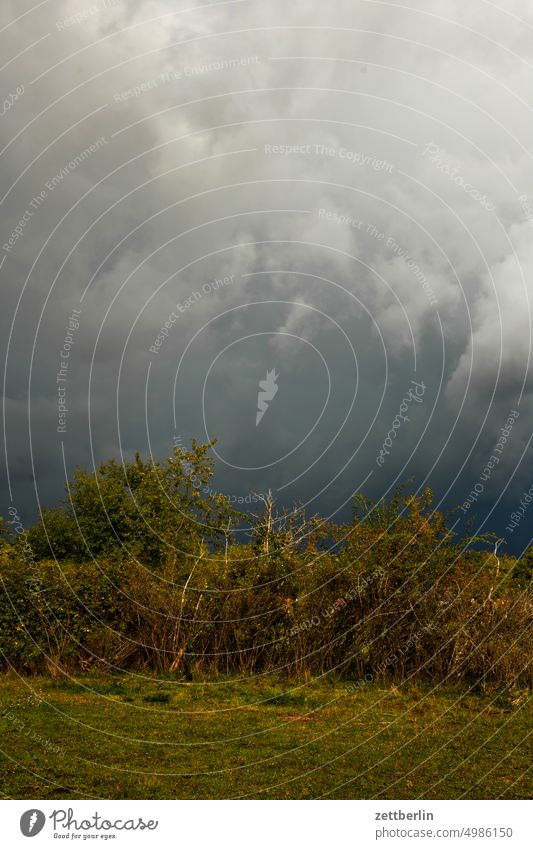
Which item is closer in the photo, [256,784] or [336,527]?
[256,784]

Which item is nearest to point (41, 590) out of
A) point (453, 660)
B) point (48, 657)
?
point (48, 657)

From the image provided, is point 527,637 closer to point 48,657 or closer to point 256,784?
point 256,784

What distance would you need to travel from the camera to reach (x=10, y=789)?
8828 millimetres
